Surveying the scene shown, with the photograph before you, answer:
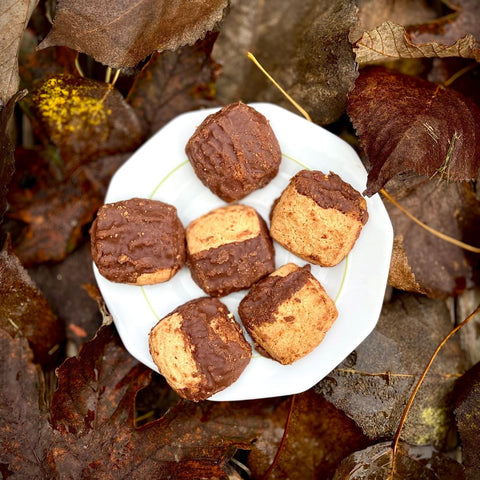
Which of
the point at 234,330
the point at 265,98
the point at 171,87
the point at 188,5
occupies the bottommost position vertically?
the point at 234,330

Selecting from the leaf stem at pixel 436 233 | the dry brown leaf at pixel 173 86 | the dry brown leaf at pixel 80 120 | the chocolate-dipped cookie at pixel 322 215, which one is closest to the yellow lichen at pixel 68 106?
the dry brown leaf at pixel 80 120

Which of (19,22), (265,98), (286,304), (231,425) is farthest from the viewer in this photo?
(265,98)

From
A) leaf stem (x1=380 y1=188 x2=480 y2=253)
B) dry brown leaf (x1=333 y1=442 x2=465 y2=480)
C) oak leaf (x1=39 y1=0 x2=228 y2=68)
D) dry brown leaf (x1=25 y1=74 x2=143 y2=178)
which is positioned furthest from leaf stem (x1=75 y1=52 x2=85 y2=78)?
dry brown leaf (x1=333 y1=442 x2=465 y2=480)

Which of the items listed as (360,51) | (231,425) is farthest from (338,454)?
(360,51)

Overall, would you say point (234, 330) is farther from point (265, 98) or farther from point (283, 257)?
point (265, 98)

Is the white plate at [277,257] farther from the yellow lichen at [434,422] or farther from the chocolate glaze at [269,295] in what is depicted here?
the yellow lichen at [434,422]

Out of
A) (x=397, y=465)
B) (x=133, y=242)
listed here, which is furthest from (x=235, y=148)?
(x=397, y=465)

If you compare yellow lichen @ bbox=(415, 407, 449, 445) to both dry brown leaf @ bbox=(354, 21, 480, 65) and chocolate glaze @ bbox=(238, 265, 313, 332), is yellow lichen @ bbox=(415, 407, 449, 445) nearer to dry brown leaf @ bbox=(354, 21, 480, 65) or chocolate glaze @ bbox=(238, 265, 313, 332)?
chocolate glaze @ bbox=(238, 265, 313, 332)

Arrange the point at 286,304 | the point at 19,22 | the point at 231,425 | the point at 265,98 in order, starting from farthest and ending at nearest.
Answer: the point at 265,98 → the point at 231,425 → the point at 286,304 → the point at 19,22
